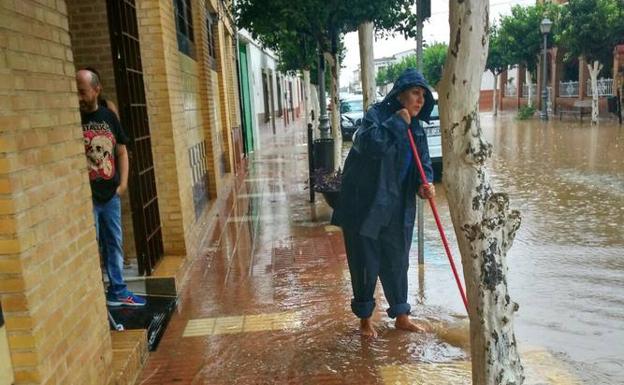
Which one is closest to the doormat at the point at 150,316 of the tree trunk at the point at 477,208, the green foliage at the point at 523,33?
the tree trunk at the point at 477,208

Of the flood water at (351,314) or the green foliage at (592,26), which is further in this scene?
the green foliage at (592,26)

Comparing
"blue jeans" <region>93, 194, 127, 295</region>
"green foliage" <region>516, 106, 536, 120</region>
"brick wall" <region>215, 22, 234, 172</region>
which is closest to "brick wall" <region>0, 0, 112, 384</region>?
"blue jeans" <region>93, 194, 127, 295</region>

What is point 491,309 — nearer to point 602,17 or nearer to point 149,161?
point 149,161

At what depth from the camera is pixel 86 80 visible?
4.15 metres

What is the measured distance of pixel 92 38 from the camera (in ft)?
17.8

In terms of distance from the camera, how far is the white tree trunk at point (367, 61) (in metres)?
8.76

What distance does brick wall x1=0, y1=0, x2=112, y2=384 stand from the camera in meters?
2.38

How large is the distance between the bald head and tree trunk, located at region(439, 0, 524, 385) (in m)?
2.77

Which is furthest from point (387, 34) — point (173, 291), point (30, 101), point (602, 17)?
point (602, 17)

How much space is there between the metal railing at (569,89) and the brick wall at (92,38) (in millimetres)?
30750

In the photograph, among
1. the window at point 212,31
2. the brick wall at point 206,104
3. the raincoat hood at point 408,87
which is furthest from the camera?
the window at point 212,31

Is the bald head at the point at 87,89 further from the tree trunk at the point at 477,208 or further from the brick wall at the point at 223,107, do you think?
the brick wall at the point at 223,107

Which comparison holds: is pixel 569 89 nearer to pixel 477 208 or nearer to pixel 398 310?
pixel 398 310

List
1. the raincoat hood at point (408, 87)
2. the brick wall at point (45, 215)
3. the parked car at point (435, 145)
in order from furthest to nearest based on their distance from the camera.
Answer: the parked car at point (435, 145) → the raincoat hood at point (408, 87) → the brick wall at point (45, 215)
